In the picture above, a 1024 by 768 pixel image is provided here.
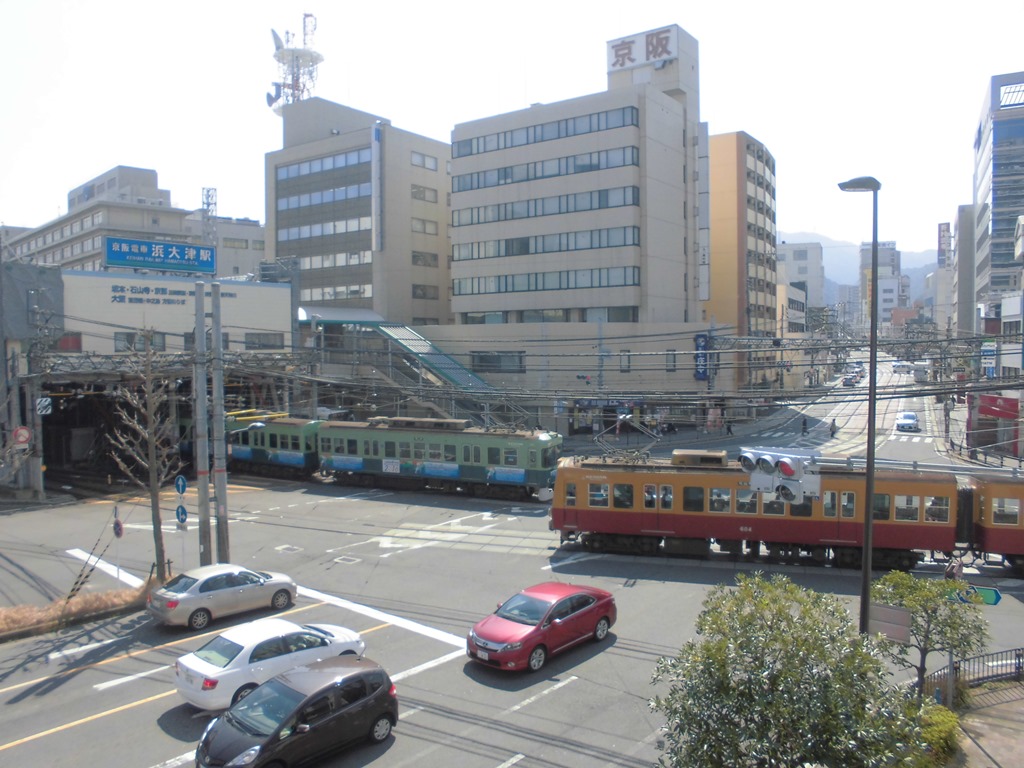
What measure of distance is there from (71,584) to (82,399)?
3351 centimetres

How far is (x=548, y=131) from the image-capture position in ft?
177

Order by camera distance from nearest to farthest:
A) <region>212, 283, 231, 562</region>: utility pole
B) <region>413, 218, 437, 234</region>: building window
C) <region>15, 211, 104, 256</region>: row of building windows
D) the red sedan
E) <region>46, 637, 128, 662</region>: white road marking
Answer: the red sedan, <region>46, 637, 128, 662</region>: white road marking, <region>212, 283, 231, 562</region>: utility pole, <region>413, 218, 437, 234</region>: building window, <region>15, 211, 104, 256</region>: row of building windows

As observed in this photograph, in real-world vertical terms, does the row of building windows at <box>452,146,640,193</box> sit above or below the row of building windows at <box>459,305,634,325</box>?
above

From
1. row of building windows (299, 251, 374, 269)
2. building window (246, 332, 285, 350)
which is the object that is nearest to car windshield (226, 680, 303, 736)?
building window (246, 332, 285, 350)

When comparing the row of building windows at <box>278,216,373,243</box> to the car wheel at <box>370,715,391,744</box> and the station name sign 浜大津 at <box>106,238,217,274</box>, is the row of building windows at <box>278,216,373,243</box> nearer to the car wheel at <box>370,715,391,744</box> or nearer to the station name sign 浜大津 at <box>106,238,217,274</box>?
the station name sign 浜大津 at <box>106,238,217,274</box>

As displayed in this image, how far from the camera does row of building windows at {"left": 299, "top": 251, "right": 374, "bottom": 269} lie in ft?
204

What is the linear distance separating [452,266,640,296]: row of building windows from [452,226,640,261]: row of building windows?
160cm

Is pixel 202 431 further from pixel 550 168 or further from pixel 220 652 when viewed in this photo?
pixel 550 168

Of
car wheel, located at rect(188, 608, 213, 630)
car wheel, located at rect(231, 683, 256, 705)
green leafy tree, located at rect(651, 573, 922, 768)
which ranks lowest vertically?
car wheel, located at rect(188, 608, 213, 630)

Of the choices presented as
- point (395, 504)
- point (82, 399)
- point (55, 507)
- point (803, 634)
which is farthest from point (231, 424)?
point (803, 634)

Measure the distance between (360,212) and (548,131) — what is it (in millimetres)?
17328

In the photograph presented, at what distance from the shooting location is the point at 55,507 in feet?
102

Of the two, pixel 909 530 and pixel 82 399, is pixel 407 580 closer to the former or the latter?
pixel 909 530

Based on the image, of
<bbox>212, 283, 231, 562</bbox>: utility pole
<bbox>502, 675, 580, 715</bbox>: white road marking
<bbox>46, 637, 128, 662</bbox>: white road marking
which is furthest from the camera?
<bbox>212, 283, 231, 562</bbox>: utility pole
